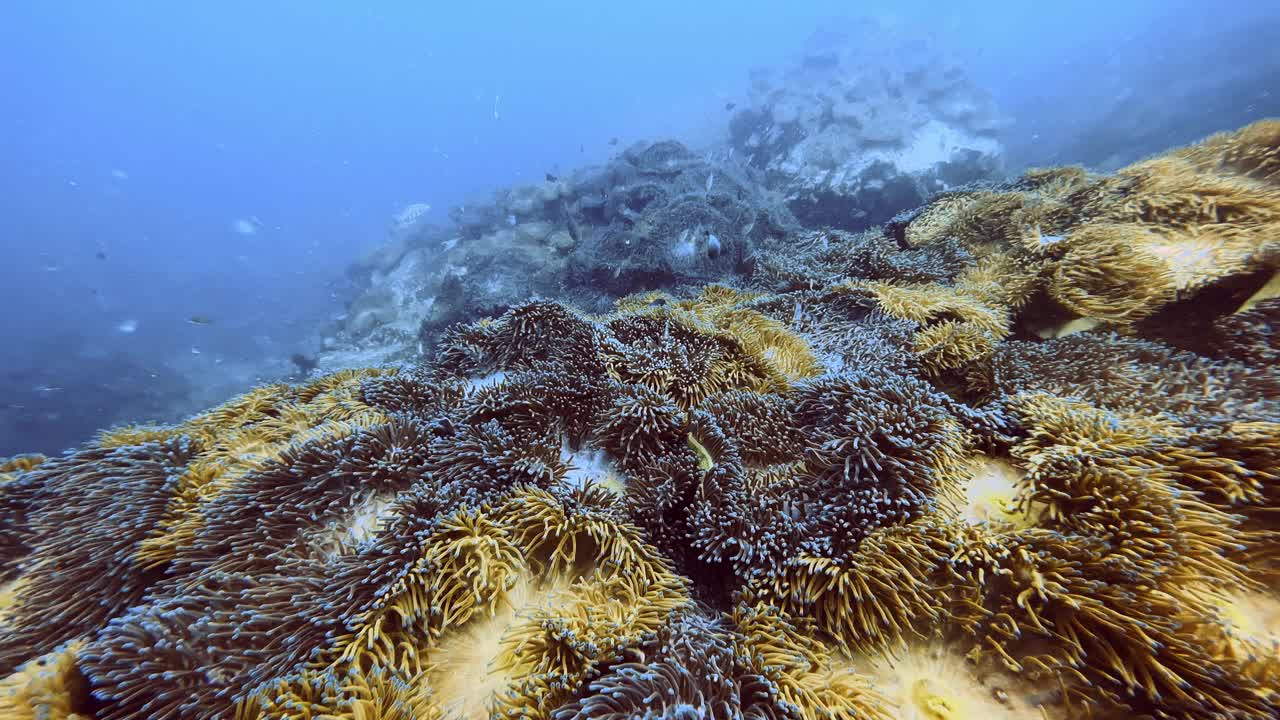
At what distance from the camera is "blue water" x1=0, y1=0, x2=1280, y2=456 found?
19.4 meters

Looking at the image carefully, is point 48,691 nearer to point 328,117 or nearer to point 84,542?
point 84,542

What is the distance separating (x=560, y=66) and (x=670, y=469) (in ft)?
446

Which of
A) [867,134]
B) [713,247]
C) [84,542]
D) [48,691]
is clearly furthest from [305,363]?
[867,134]

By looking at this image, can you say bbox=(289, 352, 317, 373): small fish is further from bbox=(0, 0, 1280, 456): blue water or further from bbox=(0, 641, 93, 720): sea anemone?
bbox=(0, 641, 93, 720): sea anemone

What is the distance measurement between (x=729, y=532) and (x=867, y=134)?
46.1 feet

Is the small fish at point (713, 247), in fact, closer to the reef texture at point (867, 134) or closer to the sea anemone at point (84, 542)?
the reef texture at point (867, 134)

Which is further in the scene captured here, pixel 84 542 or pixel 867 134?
pixel 867 134

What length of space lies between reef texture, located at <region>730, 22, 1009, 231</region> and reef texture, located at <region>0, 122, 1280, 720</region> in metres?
8.84

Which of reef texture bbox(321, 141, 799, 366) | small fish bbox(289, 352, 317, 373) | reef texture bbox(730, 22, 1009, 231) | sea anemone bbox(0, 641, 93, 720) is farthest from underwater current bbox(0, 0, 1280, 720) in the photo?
Result: small fish bbox(289, 352, 317, 373)

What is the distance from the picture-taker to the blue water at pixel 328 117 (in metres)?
19.4

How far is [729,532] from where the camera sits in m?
2.04

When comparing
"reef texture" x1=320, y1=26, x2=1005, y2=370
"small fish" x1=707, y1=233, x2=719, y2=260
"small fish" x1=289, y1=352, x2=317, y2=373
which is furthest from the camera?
"small fish" x1=289, y1=352, x2=317, y2=373

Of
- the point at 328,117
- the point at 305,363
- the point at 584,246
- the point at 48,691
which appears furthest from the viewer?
the point at 328,117

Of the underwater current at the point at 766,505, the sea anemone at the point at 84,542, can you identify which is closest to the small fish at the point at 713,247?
the underwater current at the point at 766,505
